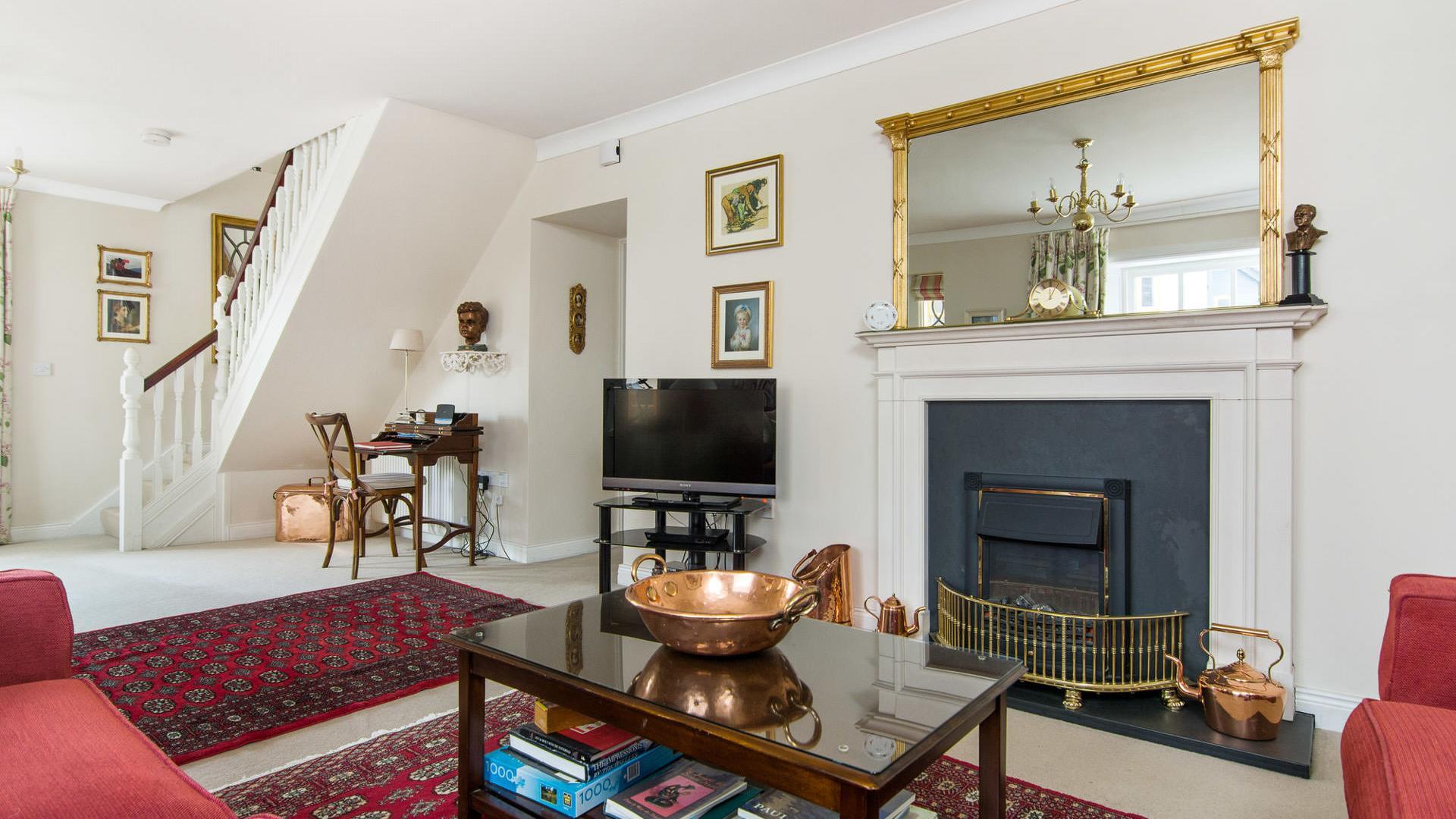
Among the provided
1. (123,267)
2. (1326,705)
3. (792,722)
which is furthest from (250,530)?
(1326,705)

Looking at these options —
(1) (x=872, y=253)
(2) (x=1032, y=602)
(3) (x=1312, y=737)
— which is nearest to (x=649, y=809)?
(2) (x=1032, y=602)

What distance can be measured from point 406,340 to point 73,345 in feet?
8.93

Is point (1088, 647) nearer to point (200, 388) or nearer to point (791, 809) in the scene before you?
point (791, 809)

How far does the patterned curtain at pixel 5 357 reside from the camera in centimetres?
521

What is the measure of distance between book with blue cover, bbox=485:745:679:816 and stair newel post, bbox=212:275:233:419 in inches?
187

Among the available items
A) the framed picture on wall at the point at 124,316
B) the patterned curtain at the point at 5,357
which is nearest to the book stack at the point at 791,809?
the patterned curtain at the point at 5,357

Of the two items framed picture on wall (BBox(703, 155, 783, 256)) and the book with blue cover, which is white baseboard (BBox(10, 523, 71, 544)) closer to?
framed picture on wall (BBox(703, 155, 783, 256))

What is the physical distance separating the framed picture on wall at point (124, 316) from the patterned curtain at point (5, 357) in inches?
20.9

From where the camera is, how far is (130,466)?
16.1 ft

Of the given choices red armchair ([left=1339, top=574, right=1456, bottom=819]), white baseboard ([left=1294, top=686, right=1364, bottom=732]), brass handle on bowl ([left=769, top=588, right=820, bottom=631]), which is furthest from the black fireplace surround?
brass handle on bowl ([left=769, top=588, right=820, bottom=631])

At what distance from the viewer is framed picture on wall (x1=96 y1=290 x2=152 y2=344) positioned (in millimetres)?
5750

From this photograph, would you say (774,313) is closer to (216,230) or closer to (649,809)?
(649,809)

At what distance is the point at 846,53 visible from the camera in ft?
11.1

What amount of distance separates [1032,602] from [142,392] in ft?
18.0
